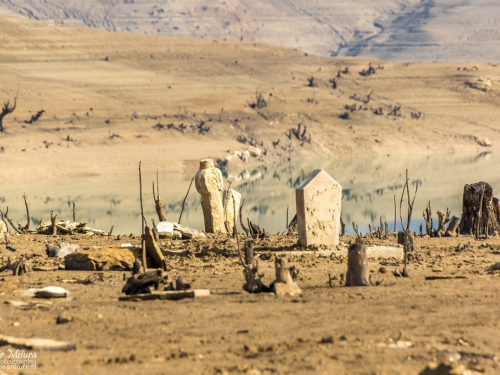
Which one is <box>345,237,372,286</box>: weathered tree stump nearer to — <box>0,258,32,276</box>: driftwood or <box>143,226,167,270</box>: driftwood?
<box>143,226,167,270</box>: driftwood

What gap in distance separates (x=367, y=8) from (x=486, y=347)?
190722mm

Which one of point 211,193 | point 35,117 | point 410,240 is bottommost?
point 410,240

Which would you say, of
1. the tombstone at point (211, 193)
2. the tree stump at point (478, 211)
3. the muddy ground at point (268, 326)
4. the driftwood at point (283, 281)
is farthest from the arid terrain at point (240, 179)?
the tombstone at point (211, 193)

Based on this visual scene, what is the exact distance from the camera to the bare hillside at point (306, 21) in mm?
170625

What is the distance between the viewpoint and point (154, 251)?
38.9 ft

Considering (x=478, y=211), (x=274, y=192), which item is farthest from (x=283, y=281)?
(x=274, y=192)

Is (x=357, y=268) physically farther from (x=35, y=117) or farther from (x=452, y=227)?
(x=35, y=117)

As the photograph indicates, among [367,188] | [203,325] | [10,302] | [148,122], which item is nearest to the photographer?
[203,325]

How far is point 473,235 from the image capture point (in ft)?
57.0

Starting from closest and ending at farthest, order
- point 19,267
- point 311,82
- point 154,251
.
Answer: point 19,267
point 154,251
point 311,82

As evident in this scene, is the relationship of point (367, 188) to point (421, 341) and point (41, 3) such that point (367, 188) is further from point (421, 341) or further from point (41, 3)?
point (41, 3)

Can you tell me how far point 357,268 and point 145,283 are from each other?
2326 mm

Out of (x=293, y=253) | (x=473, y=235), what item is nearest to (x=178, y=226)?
(x=293, y=253)

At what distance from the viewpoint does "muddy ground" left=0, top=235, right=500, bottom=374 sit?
21.9 feet
